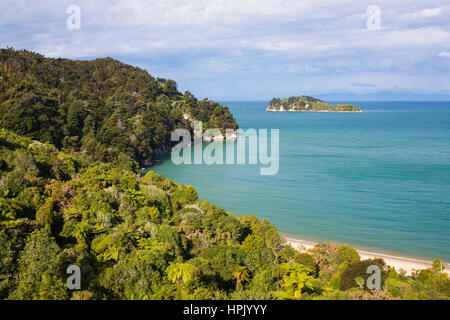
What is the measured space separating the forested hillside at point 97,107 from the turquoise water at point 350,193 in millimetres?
6797

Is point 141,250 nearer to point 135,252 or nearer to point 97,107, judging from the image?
point 135,252

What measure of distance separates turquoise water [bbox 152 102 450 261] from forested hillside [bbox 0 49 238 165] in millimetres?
6797

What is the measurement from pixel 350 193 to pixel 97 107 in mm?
33066

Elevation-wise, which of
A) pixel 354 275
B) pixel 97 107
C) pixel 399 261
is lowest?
pixel 399 261

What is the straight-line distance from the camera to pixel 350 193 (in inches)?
1229

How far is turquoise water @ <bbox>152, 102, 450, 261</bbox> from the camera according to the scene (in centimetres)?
2192

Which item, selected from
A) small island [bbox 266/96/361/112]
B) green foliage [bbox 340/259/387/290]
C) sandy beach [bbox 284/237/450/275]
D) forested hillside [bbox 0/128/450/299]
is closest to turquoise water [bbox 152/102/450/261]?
sandy beach [bbox 284/237/450/275]

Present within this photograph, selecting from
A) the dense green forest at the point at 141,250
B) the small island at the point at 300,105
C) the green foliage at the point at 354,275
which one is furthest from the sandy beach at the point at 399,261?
the small island at the point at 300,105

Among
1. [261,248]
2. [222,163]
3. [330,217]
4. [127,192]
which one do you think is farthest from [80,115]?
[261,248]

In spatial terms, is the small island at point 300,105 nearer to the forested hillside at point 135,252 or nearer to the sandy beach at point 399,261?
the sandy beach at point 399,261

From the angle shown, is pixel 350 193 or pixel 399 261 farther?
pixel 350 193

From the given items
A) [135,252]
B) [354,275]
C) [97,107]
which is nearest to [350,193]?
[354,275]

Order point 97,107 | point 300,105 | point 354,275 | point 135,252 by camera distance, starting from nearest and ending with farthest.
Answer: point 135,252
point 354,275
point 97,107
point 300,105
